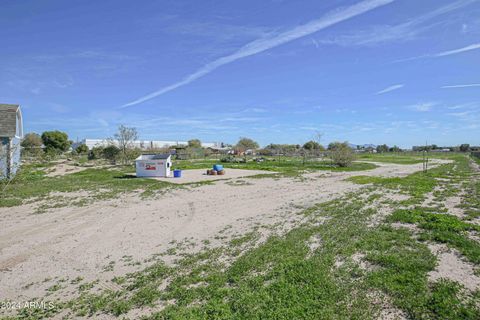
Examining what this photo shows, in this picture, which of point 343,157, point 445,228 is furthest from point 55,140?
point 445,228

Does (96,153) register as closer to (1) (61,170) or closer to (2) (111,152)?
(2) (111,152)

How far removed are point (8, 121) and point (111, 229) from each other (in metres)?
19.3

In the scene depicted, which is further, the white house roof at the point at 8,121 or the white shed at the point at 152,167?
the white shed at the point at 152,167

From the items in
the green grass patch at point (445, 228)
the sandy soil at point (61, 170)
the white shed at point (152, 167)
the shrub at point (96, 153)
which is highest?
the shrub at point (96, 153)

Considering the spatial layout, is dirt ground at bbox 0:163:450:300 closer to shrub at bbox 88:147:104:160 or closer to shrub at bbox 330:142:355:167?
shrub at bbox 330:142:355:167

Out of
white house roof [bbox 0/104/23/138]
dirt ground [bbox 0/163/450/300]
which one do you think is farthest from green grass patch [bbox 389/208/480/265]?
white house roof [bbox 0/104/23/138]

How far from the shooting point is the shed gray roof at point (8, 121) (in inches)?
771

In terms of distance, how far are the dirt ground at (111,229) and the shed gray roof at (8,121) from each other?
1226 cm

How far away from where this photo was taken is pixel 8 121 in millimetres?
20266

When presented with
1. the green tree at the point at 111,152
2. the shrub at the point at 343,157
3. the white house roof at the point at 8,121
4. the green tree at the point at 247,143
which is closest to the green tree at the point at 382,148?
the green tree at the point at 247,143

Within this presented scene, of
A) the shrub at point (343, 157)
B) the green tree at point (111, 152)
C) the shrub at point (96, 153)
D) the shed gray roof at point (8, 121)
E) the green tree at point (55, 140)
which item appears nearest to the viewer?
the shed gray roof at point (8, 121)

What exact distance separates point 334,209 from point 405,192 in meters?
6.48

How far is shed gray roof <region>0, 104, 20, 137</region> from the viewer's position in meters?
19.6

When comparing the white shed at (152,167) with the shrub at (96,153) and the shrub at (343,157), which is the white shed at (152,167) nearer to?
the shrub at (96,153)
